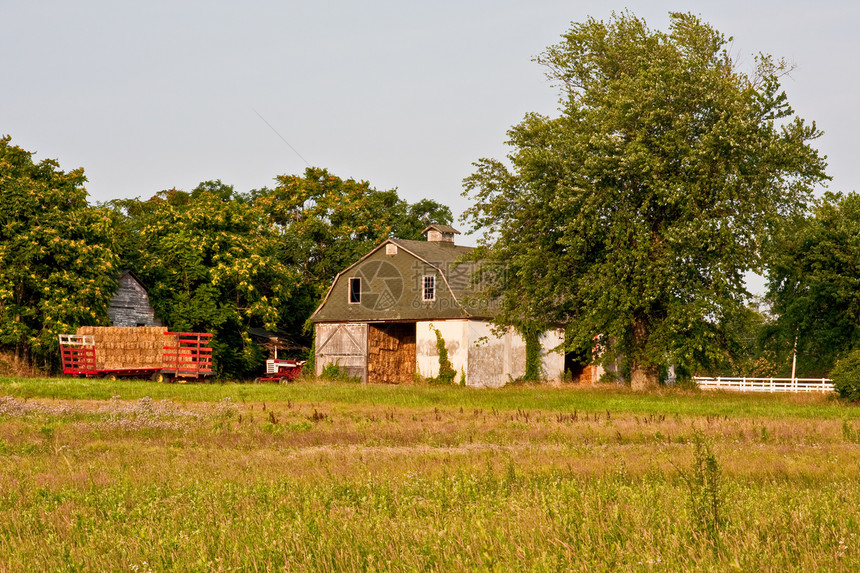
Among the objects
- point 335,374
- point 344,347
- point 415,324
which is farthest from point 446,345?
point 335,374

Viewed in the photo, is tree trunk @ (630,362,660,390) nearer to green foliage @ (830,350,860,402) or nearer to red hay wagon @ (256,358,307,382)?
green foliage @ (830,350,860,402)

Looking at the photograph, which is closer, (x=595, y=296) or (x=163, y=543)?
(x=163, y=543)

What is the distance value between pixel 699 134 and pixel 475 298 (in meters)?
12.3

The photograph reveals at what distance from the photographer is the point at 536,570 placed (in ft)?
21.8

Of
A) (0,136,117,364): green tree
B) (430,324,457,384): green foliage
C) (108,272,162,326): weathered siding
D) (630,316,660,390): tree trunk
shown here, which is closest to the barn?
(430,324,457,384): green foliage

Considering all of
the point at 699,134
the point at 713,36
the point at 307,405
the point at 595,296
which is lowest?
the point at 307,405

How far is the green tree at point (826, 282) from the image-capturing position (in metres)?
46.8

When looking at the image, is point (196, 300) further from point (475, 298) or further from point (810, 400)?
point (810, 400)

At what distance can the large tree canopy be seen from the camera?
3234cm

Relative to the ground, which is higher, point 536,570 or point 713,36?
point 713,36

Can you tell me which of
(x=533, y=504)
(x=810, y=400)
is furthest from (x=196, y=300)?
(x=533, y=504)

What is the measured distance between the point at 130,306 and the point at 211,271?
15.8 ft

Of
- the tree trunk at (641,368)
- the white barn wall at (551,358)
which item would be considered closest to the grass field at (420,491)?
the tree trunk at (641,368)

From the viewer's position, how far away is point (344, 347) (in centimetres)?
4925
